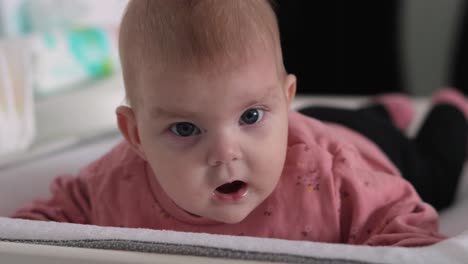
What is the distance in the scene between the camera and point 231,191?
65 centimetres

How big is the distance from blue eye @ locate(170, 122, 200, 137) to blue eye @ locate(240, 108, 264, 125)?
0.04 meters

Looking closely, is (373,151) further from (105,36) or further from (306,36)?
(306,36)

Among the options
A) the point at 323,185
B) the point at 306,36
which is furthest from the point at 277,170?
the point at 306,36

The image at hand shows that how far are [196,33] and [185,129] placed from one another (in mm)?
92

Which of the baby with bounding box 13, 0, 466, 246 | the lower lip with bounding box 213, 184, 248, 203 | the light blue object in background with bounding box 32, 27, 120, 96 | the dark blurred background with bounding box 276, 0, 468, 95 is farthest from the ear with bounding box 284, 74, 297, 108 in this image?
the dark blurred background with bounding box 276, 0, 468, 95

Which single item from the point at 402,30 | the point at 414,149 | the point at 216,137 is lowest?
the point at 402,30

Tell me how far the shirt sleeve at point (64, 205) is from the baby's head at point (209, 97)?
0.16 metres

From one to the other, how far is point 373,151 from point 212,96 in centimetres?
34

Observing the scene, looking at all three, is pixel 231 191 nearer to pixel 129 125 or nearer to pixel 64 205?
pixel 129 125

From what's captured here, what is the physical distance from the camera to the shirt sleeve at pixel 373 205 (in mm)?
671

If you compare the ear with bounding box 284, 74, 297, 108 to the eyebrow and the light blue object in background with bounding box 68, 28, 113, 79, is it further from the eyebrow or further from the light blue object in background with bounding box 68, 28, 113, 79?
the light blue object in background with bounding box 68, 28, 113, 79

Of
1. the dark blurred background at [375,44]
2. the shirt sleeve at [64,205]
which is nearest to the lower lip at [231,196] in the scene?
the shirt sleeve at [64,205]

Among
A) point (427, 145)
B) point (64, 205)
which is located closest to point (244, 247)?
point (64, 205)

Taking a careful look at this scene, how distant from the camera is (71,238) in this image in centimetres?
57
